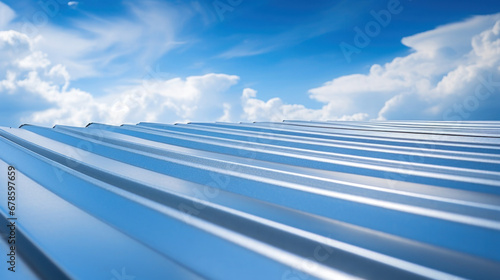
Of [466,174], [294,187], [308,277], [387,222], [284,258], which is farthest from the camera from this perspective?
[466,174]

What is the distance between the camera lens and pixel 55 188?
2.21 m

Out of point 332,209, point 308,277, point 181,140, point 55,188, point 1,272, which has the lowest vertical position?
point 1,272

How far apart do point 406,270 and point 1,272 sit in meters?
1.68

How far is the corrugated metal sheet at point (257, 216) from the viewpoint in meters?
1.24

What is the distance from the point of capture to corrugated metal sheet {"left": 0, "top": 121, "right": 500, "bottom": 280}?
4.08 feet

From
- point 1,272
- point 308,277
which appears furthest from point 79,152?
point 308,277

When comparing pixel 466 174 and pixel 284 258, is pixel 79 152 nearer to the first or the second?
pixel 284 258

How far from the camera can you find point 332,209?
175cm

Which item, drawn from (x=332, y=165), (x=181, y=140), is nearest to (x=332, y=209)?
(x=332, y=165)

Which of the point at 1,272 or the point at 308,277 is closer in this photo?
the point at 308,277

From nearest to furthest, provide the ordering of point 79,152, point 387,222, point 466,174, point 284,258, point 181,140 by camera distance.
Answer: point 284,258 < point 387,222 < point 466,174 < point 79,152 < point 181,140

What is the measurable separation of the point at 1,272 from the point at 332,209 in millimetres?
1633

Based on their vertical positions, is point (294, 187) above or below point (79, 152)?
above

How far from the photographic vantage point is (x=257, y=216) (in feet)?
5.48
